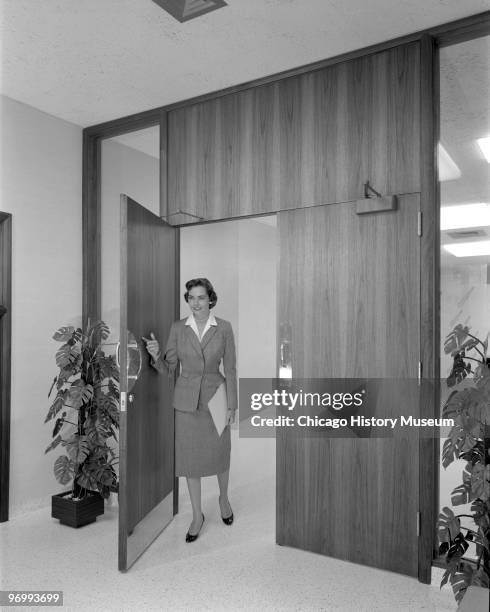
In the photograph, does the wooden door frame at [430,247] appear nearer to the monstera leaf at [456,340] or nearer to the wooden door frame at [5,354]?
the monstera leaf at [456,340]

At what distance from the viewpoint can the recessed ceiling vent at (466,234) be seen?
8.68 ft

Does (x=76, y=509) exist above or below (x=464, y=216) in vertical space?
below

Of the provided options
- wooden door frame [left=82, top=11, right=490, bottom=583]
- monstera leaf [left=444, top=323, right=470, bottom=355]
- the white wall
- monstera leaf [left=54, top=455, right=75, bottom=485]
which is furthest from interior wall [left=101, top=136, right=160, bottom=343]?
monstera leaf [left=444, top=323, right=470, bottom=355]

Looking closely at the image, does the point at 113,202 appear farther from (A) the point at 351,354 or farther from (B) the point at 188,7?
(A) the point at 351,354

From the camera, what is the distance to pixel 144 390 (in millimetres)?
3143

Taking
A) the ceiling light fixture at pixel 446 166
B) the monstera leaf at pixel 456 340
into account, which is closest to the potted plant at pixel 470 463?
the monstera leaf at pixel 456 340

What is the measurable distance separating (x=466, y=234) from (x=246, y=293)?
141 inches

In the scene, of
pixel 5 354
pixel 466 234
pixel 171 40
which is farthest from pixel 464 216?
pixel 5 354

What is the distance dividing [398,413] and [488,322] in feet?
2.18

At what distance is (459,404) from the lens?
2211 mm

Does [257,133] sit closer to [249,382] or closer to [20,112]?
[20,112]

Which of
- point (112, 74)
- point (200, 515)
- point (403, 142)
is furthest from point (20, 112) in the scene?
point (200, 515)

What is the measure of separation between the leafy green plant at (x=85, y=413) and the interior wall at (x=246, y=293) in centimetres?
110

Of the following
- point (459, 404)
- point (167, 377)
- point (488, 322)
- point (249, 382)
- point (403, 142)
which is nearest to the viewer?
point (459, 404)
